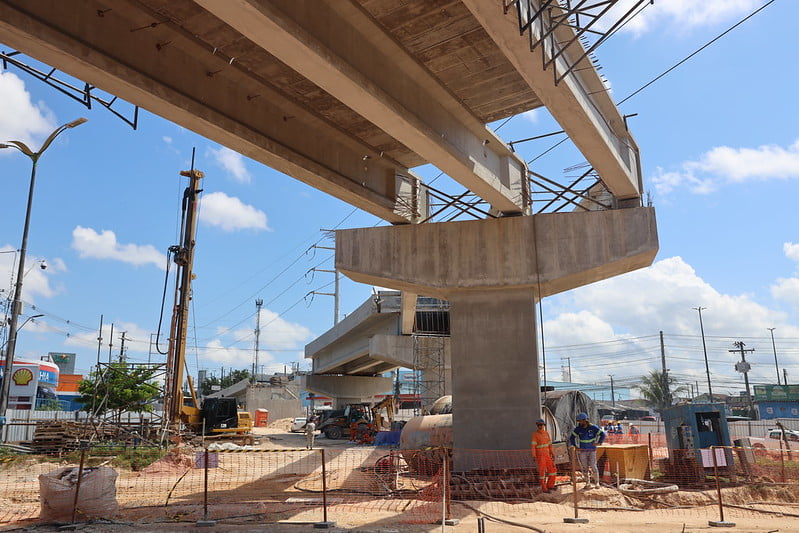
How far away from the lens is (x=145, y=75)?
31.4ft

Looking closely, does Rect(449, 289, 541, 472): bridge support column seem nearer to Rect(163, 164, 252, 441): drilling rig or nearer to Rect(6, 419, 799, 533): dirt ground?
Rect(6, 419, 799, 533): dirt ground

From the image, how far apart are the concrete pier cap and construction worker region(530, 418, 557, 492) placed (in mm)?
1638

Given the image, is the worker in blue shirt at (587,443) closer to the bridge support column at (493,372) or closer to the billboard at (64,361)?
the bridge support column at (493,372)

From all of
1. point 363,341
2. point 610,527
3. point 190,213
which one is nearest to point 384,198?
point 610,527

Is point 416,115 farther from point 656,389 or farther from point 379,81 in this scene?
point 656,389

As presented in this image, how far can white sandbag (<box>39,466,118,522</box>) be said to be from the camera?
10.3 m

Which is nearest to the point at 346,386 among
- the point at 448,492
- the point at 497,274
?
the point at 497,274

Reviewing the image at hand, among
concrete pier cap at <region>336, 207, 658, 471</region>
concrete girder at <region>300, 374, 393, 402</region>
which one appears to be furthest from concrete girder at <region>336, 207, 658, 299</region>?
concrete girder at <region>300, 374, 393, 402</region>

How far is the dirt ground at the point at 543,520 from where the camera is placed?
9406 mm

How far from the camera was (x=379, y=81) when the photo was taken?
10.5m

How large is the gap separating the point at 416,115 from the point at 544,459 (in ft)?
23.2

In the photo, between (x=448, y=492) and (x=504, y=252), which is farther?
(x=504, y=252)

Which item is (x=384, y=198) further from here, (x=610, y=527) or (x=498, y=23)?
(x=610, y=527)

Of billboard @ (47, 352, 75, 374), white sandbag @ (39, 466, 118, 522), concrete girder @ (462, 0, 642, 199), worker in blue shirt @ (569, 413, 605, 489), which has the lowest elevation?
white sandbag @ (39, 466, 118, 522)
